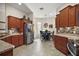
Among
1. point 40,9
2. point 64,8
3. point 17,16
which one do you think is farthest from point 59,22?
point 17,16

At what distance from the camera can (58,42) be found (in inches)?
99.7

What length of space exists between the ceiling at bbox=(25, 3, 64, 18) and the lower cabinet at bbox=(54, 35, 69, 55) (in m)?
0.50

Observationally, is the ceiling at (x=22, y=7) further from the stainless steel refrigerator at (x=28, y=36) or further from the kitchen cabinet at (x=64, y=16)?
the kitchen cabinet at (x=64, y=16)

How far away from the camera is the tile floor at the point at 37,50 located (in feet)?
7.53

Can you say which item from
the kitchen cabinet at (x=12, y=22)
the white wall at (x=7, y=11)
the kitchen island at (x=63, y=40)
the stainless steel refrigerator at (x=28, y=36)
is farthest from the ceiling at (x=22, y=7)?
the kitchen island at (x=63, y=40)

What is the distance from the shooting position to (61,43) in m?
2.50

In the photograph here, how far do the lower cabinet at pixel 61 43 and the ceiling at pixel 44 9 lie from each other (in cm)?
50

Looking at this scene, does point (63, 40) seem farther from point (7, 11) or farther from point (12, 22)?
point (7, 11)

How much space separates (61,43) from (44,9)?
752 mm

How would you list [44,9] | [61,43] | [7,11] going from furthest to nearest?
[61,43], [44,9], [7,11]

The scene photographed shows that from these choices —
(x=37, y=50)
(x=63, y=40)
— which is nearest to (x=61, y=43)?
(x=63, y=40)

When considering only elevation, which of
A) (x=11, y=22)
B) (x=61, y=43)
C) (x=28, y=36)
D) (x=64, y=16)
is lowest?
(x=61, y=43)

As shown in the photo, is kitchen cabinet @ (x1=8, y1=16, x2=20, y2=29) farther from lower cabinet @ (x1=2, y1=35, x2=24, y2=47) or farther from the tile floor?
the tile floor

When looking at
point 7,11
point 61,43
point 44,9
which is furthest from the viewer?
point 61,43
